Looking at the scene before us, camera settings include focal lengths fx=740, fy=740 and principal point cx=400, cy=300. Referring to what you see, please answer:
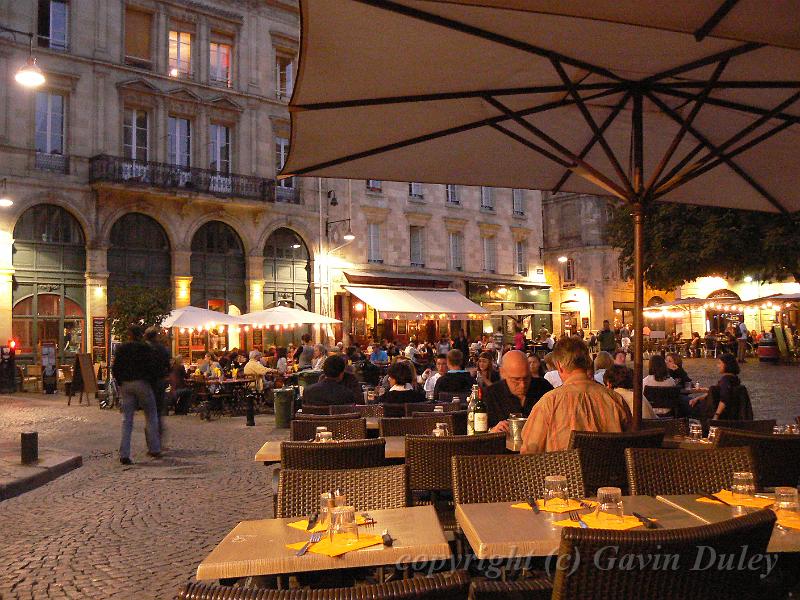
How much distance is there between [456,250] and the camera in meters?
32.0

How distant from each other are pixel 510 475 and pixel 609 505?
26.7 inches

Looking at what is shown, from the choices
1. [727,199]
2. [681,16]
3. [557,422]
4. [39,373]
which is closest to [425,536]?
[557,422]

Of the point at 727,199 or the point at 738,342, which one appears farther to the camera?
the point at 738,342

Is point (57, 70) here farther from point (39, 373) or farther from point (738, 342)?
point (738, 342)

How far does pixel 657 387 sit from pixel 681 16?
6.51 m

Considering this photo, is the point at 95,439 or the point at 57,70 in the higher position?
the point at 57,70

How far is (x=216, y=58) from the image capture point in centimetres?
2547

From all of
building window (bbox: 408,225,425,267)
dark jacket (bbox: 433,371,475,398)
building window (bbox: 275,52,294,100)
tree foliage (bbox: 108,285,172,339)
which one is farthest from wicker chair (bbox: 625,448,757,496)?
building window (bbox: 408,225,425,267)

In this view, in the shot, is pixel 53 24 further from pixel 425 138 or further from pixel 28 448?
pixel 425 138

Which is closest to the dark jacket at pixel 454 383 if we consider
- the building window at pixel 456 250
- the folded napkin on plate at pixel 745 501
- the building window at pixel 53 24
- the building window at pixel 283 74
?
the folded napkin on plate at pixel 745 501

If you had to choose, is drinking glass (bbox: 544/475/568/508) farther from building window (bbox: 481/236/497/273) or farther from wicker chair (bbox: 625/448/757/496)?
building window (bbox: 481/236/497/273)

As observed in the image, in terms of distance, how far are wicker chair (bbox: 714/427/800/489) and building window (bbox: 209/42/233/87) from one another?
78.6 feet

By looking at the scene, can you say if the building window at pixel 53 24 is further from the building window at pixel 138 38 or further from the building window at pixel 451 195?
the building window at pixel 451 195

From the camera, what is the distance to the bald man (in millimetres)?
6207
